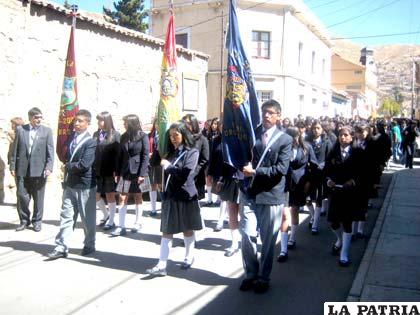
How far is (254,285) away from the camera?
493 cm

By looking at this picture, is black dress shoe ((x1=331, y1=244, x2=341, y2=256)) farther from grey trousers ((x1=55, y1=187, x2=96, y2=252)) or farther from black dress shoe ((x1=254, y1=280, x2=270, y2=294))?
grey trousers ((x1=55, y1=187, x2=96, y2=252))

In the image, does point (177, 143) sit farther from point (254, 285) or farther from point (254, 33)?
point (254, 33)

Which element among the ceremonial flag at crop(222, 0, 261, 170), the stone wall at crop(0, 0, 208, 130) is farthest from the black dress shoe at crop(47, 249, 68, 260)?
the stone wall at crop(0, 0, 208, 130)

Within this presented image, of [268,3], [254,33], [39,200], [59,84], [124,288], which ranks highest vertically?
[268,3]

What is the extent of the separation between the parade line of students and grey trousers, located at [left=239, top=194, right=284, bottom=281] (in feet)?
0.04

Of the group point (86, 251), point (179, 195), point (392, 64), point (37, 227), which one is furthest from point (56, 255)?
point (392, 64)

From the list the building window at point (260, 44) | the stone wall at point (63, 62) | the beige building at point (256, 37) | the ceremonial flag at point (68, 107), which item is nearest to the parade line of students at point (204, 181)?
the ceremonial flag at point (68, 107)

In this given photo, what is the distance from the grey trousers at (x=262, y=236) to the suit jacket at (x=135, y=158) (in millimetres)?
2669

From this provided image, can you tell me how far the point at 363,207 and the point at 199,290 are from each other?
2845 millimetres

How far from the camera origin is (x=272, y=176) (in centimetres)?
472

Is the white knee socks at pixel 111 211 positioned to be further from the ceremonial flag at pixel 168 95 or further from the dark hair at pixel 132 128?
the ceremonial flag at pixel 168 95

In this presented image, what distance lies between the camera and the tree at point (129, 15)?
38.5 metres

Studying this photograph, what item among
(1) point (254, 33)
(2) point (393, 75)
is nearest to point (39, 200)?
(1) point (254, 33)

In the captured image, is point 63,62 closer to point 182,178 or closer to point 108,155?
point 108,155
